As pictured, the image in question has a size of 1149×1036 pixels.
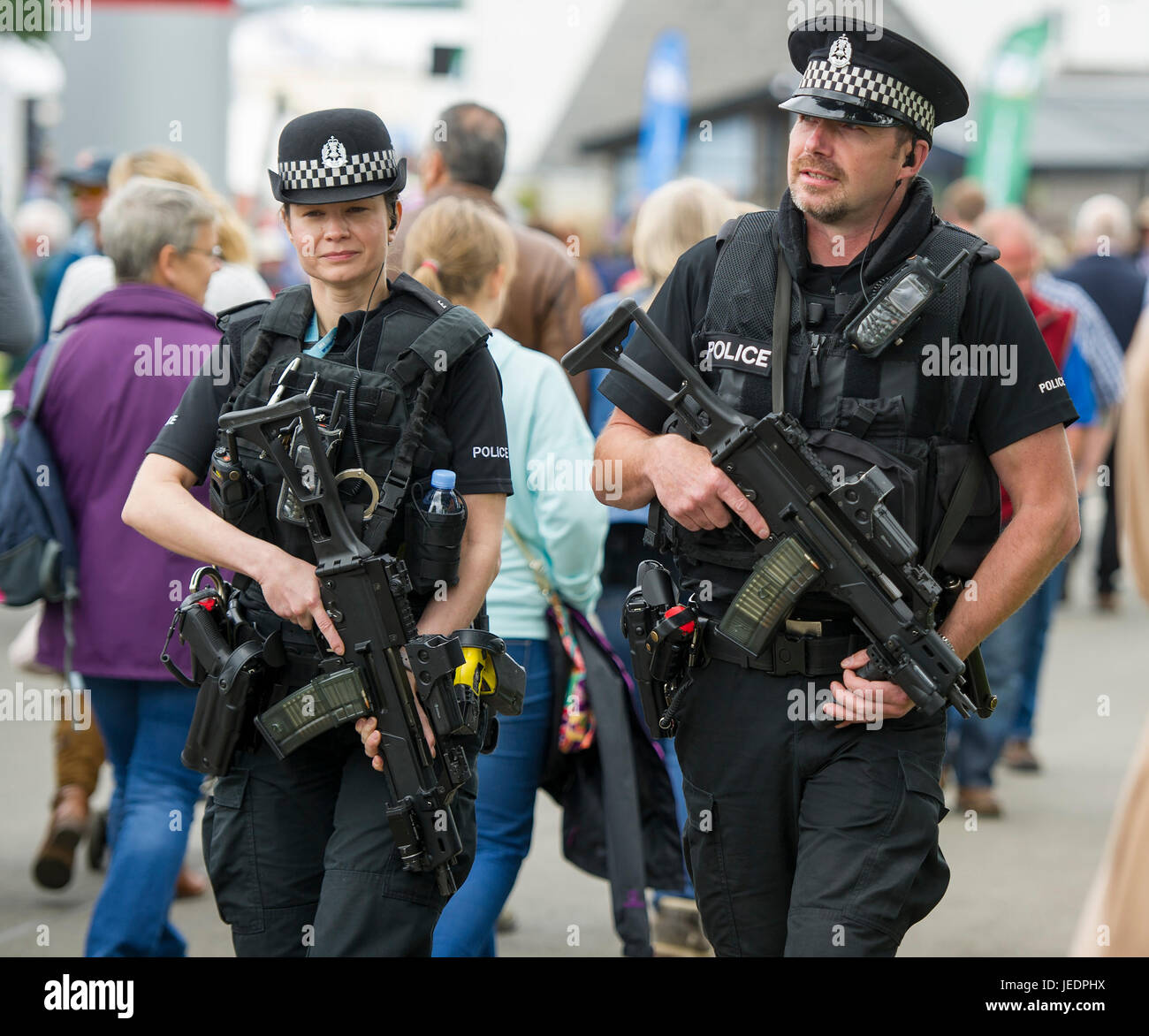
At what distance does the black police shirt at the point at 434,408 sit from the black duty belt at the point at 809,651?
0.63 m

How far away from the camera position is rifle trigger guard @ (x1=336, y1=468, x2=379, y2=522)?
2930mm

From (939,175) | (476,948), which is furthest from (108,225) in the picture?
(939,175)

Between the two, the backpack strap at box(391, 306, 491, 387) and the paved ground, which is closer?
the backpack strap at box(391, 306, 491, 387)

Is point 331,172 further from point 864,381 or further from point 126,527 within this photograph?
point 126,527

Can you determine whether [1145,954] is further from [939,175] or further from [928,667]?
[939,175]

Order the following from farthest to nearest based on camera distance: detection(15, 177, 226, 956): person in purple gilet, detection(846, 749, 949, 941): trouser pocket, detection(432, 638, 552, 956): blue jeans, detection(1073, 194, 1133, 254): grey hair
A: detection(1073, 194, 1133, 254): grey hair, detection(15, 177, 226, 956): person in purple gilet, detection(432, 638, 552, 956): blue jeans, detection(846, 749, 949, 941): trouser pocket

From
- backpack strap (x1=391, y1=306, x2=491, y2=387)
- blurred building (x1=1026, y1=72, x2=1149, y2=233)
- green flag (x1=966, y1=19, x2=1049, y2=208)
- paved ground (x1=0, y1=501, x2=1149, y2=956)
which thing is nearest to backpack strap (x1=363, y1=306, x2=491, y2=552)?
backpack strap (x1=391, y1=306, x2=491, y2=387)

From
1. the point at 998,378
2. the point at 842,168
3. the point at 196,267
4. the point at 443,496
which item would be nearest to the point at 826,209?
the point at 842,168

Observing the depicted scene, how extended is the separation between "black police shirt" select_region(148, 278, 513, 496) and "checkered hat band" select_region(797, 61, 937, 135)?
0.87 m

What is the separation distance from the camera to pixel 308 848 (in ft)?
9.91

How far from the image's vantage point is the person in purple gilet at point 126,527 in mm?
4086

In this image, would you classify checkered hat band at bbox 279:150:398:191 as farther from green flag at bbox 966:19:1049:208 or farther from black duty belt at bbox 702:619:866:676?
green flag at bbox 966:19:1049:208

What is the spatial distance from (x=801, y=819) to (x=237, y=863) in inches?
A: 43.9

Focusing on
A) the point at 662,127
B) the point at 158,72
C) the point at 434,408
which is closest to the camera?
the point at 434,408
